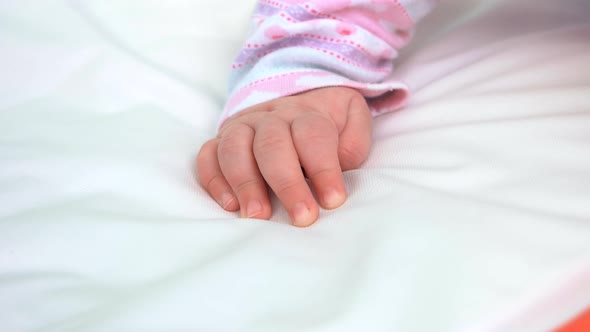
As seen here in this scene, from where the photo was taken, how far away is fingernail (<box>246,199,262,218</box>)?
18.2 inches

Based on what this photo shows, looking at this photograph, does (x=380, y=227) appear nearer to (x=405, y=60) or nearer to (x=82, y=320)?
(x=82, y=320)

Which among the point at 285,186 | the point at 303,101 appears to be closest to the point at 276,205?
the point at 285,186

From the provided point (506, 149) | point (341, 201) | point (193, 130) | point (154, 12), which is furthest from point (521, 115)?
point (154, 12)

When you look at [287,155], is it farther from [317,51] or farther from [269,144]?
[317,51]

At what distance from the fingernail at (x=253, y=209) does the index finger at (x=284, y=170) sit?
0.02 metres

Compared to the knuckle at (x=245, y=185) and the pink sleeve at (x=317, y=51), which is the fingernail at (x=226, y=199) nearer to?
the knuckle at (x=245, y=185)

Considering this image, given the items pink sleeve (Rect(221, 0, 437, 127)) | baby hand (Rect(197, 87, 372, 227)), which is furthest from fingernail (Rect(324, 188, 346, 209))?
pink sleeve (Rect(221, 0, 437, 127))

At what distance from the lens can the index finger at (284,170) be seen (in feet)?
1.47

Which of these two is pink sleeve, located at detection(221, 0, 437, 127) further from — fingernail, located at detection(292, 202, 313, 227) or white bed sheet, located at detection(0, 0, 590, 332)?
fingernail, located at detection(292, 202, 313, 227)

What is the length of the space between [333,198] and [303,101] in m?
0.15

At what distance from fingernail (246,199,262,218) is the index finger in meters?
0.02

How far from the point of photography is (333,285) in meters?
0.37

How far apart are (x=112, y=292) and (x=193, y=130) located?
10.5 inches

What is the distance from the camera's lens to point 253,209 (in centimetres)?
46
